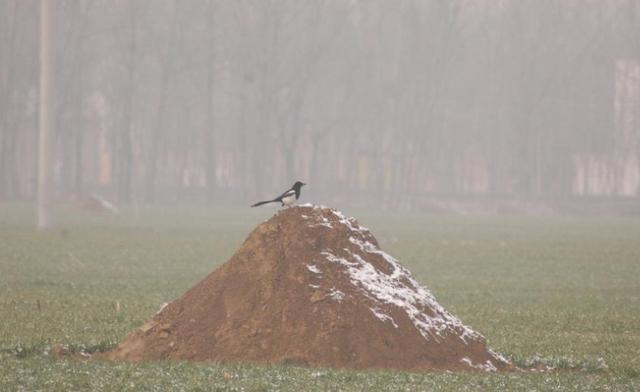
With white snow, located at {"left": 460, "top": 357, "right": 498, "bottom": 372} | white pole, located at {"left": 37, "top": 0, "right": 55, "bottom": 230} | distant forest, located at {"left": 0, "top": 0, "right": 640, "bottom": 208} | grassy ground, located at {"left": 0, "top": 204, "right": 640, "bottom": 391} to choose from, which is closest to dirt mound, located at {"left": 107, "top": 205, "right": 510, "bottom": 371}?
white snow, located at {"left": 460, "top": 357, "right": 498, "bottom": 372}

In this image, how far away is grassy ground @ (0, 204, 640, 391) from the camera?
47.6ft

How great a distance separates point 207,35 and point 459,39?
84.9 ft

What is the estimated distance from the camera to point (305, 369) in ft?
50.0

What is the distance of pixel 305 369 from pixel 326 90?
9680 cm

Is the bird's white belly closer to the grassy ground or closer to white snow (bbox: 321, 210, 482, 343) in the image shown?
white snow (bbox: 321, 210, 482, 343)

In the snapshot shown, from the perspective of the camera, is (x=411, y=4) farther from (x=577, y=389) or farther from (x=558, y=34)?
(x=577, y=389)

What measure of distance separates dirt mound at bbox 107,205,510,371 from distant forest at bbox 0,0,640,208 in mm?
68028

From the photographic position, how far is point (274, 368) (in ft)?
50.1

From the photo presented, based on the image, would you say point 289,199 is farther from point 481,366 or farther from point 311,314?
point 481,366

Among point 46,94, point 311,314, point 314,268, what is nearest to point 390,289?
point 314,268

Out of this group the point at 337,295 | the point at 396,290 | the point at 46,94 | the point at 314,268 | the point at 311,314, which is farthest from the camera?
the point at 46,94

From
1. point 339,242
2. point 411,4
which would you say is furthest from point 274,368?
point 411,4

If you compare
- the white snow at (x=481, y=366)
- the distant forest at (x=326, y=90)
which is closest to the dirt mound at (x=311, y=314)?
the white snow at (x=481, y=366)

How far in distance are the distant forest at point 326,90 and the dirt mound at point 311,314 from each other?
223 ft
